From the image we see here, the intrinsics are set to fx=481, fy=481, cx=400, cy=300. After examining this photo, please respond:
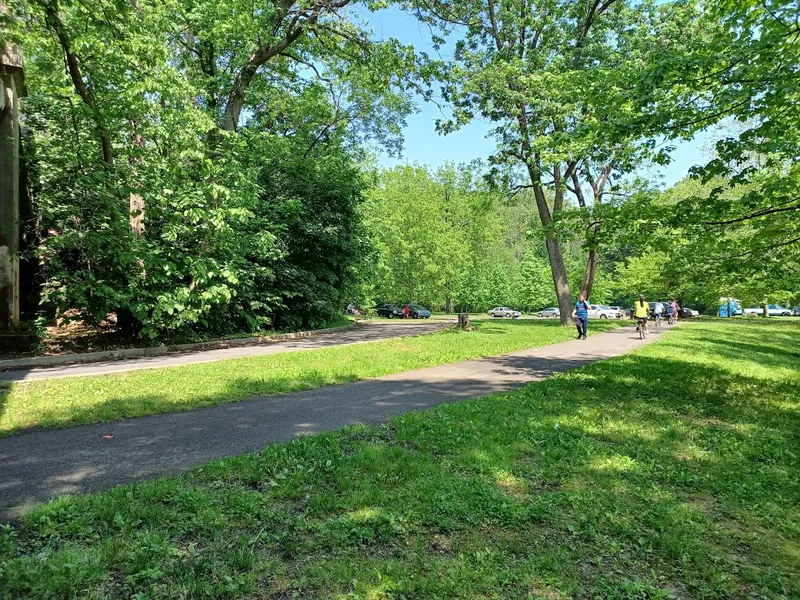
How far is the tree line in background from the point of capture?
23.3 feet

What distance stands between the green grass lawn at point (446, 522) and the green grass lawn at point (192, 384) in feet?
9.46

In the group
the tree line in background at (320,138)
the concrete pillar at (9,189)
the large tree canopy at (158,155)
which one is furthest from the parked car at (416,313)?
the concrete pillar at (9,189)

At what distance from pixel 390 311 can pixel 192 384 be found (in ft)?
128

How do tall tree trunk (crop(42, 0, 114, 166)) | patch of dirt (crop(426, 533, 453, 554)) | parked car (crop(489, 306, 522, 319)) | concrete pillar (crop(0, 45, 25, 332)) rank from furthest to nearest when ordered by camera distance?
parked car (crop(489, 306, 522, 319)) → concrete pillar (crop(0, 45, 25, 332)) → tall tree trunk (crop(42, 0, 114, 166)) → patch of dirt (crop(426, 533, 453, 554))

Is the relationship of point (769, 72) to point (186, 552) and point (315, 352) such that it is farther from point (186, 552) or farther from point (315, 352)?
point (315, 352)

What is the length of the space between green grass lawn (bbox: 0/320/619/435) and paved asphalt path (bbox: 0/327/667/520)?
0.41m

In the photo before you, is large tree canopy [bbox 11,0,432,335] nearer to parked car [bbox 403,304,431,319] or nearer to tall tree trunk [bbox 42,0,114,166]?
tall tree trunk [bbox 42,0,114,166]

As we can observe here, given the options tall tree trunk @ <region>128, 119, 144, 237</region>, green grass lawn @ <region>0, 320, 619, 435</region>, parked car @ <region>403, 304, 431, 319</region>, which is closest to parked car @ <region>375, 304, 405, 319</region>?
parked car @ <region>403, 304, 431, 319</region>

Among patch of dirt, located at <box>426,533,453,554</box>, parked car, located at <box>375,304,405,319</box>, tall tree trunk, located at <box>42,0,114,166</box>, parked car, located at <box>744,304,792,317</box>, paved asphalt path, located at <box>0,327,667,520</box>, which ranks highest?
tall tree trunk, located at <box>42,0,114,166</box>

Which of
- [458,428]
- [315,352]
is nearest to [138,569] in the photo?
[458,428]

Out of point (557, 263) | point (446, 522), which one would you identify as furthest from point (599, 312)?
point (446, 522)

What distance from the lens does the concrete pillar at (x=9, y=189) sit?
1190 centimetres

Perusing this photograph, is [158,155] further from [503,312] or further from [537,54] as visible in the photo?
[503,312]

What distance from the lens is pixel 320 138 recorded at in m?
25.3
